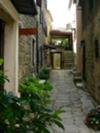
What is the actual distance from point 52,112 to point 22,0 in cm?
481

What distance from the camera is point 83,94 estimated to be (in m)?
16.3

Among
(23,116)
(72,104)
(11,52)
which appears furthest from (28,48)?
(23,116)

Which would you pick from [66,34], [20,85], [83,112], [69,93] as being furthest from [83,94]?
[66,34]

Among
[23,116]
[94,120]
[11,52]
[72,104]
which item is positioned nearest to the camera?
[23,116]

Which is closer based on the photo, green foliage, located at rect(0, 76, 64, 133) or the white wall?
green foliage, located at rect(0, 76, 64, 133)

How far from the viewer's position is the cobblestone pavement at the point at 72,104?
30.1ft

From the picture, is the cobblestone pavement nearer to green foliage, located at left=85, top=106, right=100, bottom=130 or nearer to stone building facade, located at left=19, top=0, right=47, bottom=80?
green foliage, located at left=85, top=106, right=100, bottom=130

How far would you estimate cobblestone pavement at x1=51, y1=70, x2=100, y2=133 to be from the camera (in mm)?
9163

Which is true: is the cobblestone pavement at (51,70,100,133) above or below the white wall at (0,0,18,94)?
below

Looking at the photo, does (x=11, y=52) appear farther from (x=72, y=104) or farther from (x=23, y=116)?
(x=23, y=116)

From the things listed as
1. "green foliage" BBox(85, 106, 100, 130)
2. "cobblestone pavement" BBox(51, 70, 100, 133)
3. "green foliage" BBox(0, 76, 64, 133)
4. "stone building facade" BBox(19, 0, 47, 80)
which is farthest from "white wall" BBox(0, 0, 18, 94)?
"green foliage" BBox(0, 76, 64, 133)

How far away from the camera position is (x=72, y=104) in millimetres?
13492

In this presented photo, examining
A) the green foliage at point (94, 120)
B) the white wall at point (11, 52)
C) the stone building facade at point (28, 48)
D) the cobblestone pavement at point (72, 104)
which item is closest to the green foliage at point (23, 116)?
the cobblestone pavement at point (72, 104)

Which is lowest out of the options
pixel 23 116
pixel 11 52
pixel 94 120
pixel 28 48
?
pixel 94 120
